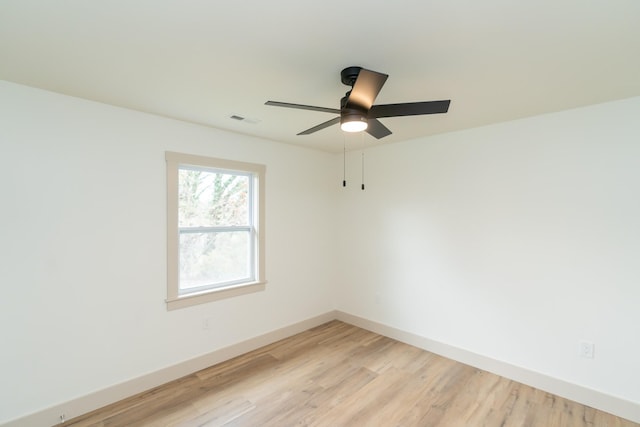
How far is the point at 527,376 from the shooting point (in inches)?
113

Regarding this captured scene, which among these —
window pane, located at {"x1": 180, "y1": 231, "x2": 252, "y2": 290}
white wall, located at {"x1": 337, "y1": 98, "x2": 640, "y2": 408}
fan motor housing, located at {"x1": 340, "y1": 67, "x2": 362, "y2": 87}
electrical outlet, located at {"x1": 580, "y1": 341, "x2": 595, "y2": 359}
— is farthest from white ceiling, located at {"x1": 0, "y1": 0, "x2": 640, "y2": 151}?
electrical outlet, located at {"x1": 580, "y1": 341, "x2": 595, "y2": 359}

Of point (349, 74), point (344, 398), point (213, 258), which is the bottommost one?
point (344, 398)

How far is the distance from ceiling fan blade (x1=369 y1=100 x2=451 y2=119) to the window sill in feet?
8.00

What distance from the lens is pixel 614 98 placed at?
2.41 metres

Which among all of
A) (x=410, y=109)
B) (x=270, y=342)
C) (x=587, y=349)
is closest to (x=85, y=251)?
(x=270, y=342)

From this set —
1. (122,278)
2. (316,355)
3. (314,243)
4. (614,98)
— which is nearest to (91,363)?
(122,278)

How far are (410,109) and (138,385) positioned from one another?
3200 mm

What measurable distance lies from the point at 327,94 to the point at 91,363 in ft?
9.55

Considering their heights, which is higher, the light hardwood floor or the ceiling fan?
the ceiling fan

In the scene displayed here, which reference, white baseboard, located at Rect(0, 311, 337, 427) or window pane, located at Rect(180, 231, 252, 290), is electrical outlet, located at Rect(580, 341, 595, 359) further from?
window pane, located at Rect(180, 231, 252, 290)

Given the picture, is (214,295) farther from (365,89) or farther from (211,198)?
(365,89)

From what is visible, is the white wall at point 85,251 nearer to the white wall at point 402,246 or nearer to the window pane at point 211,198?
the white wall at point 402,246

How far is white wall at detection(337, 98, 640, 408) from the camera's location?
2.45m

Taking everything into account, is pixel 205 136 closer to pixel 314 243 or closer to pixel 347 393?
pixel 314 243
